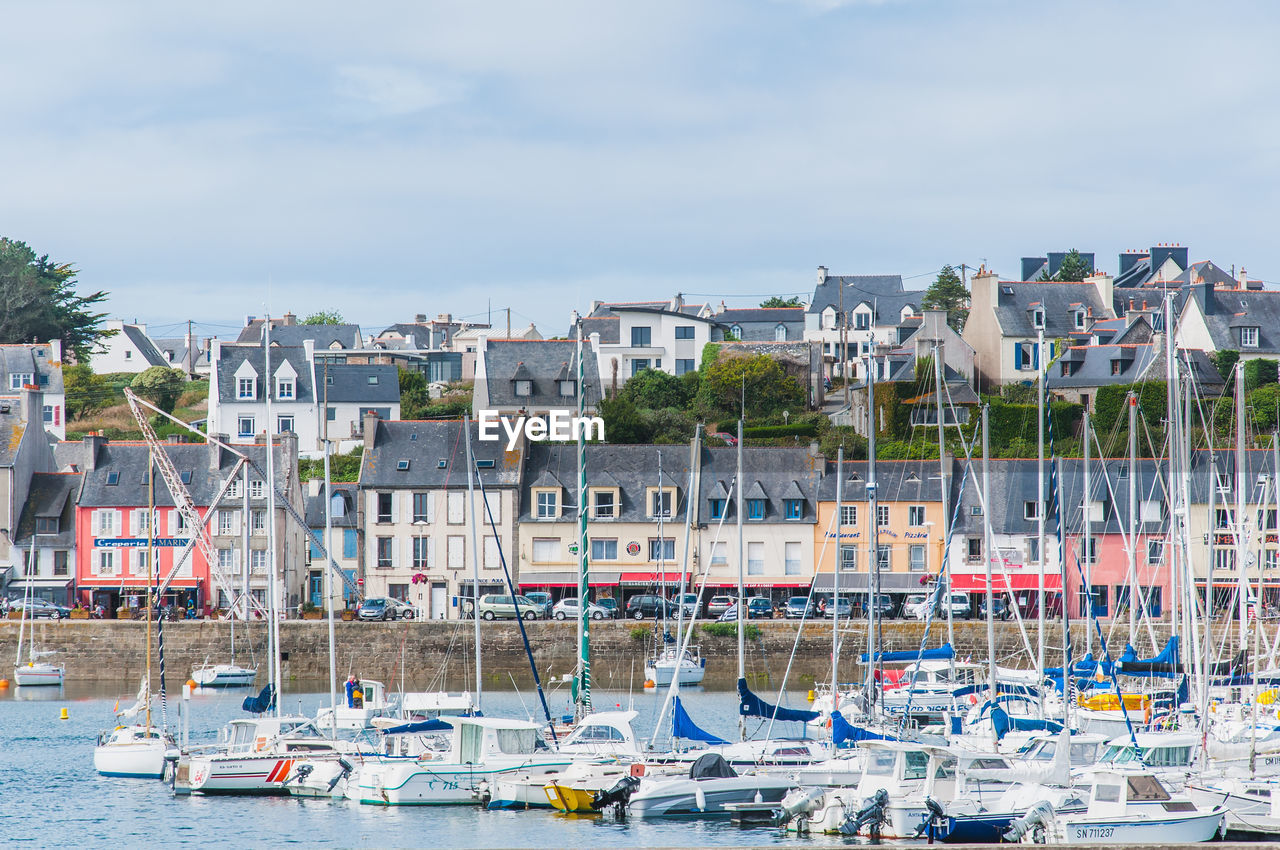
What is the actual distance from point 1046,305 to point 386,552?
38.7 metres

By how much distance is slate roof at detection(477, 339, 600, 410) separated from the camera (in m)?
77.1

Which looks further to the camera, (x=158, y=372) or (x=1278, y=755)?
(x=158, y=372)

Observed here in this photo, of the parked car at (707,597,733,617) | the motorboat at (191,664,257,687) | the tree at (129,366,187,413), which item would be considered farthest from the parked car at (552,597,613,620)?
the tree at (129,366,187,413)

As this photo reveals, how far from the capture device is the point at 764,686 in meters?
51.4

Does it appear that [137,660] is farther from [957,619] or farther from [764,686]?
[957,619]

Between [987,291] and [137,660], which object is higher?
[987,291]

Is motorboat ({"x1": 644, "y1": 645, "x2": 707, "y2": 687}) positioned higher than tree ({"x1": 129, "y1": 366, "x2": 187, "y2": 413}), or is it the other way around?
tree ({"x1": 129, "y1": 366, "x2": 187, "y2": 413})

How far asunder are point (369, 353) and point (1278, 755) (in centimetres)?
7871

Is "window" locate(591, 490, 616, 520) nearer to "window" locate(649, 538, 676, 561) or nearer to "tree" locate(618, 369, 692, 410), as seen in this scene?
"window" locate(649, 538, 676, 561)

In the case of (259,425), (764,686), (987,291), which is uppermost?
(987,291)

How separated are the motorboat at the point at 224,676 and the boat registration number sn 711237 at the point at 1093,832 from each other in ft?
112

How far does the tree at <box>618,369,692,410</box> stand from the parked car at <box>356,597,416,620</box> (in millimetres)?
23306

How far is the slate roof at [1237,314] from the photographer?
243ft

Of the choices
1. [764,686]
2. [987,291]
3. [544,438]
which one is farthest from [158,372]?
[764,686]
